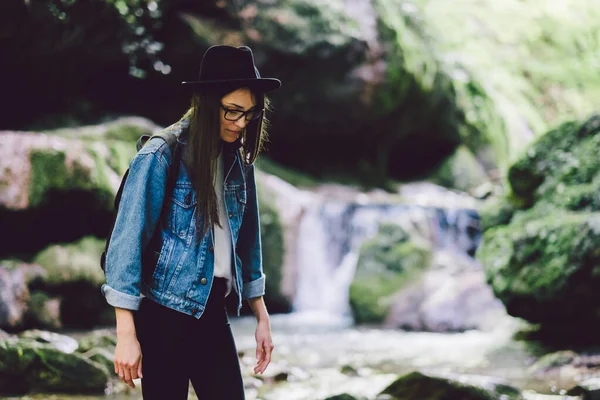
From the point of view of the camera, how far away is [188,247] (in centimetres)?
205

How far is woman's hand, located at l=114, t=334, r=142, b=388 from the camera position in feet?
6.22

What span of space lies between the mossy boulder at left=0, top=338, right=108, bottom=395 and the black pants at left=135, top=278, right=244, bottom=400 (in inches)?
113

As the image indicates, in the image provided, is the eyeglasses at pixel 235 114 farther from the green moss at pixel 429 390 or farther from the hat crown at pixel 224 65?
the green moss at pixel 429 390

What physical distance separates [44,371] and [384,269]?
6.26m

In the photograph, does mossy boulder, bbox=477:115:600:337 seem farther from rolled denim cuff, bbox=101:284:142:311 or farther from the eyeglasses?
rolled denim cuff, bbox=101:284:142:311

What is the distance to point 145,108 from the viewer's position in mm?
14867

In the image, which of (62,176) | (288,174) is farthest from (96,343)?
(288,174)

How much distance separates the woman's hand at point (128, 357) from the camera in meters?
1.90

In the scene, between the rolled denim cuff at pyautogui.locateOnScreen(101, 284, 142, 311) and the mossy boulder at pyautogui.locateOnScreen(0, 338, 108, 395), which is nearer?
the rolled denim cuff at pyautogui.locateOnScreen(101, 284, 142, 311)

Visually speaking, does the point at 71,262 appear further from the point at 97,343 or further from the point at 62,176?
the point at 97,343

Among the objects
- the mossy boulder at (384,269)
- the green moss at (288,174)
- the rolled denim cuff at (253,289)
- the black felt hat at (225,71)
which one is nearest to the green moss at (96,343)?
the rolled denim cuff at (253,289)

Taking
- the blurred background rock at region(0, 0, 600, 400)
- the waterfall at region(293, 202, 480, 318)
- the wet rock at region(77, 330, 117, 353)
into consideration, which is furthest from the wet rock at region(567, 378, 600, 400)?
the waterfall at region(293, 202, 480, 318)

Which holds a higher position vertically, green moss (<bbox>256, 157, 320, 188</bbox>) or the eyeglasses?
the eyeglasses

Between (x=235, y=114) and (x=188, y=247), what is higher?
→ (x=235, y=114)
